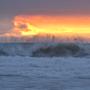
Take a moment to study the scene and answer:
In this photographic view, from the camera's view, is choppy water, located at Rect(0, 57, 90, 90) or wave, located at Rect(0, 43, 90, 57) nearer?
choppy water, located at Rect(0, 57, 90, 90)

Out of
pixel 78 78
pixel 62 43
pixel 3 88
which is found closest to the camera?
pixel 3 88

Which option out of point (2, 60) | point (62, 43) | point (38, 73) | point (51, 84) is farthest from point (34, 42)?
point (51, 84)

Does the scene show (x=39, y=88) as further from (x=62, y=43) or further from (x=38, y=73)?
(x=62, y=43)

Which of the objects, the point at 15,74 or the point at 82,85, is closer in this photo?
the point at 82,85

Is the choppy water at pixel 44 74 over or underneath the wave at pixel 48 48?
underneath

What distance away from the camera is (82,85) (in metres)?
6.11

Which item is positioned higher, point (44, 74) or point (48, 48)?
point (48, 48)

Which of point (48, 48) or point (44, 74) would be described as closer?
point (44, 74)

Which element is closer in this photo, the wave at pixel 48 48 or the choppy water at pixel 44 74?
the choppy water at pixel 44 74

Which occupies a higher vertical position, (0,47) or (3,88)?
(0,47)

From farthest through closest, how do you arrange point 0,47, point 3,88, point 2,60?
point 0,47
point 2,60
point 3,88

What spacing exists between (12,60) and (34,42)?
4.58 m

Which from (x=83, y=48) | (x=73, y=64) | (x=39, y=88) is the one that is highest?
(x=83, y=48)

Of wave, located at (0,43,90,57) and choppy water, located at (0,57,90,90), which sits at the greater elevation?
wave, located at (0,43,90,57)
